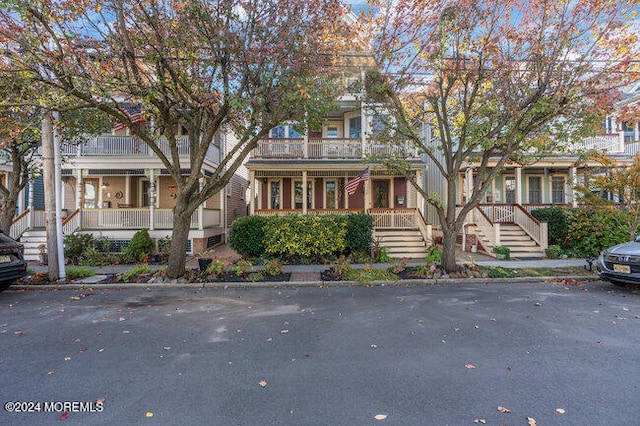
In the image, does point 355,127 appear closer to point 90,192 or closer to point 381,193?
point 381,193

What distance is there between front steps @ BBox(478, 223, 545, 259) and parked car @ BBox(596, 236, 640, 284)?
15.1 feet

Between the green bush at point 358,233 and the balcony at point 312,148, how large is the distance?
3.80 m

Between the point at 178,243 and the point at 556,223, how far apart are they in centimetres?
1546

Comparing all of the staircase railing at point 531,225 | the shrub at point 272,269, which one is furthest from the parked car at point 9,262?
the staircase railing at point 531,225

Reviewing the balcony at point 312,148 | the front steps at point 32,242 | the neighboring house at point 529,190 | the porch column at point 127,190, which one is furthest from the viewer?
the porch column at point 127,190

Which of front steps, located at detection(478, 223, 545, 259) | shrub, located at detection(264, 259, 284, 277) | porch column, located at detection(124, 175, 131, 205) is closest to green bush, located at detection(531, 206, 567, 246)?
front steps, located at detection(478, 223, 545, 259)

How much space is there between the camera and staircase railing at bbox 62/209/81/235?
13.3 metres

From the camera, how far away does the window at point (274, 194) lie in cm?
1734

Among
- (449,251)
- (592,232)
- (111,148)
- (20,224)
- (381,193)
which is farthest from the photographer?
(381,193)

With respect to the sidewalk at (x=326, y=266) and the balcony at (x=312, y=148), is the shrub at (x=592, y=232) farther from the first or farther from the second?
the balcony at (x=312, y=148)

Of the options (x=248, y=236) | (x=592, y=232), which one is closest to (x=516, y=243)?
(x=592, y=232)

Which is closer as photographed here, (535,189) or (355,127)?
(355,127)

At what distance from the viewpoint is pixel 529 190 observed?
17375 mm

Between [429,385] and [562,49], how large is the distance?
946 cm
